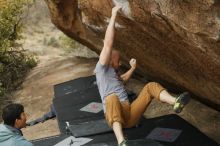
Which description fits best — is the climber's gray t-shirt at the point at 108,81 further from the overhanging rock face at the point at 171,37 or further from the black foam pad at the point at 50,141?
the black foam pad at the point at 50,141

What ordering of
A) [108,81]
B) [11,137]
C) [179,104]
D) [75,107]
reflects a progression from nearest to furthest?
[11,137] → [179,104] → [108,81] → [75,107]

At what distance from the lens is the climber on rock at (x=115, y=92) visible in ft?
21.9

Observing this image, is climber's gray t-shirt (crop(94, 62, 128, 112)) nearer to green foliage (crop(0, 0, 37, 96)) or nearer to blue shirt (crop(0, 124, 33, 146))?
blue shirt (crop(0, 124, 33, 146))

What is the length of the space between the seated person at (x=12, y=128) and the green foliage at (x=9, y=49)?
7.96 m

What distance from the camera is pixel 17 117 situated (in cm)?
609

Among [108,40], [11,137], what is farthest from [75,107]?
[11,137]

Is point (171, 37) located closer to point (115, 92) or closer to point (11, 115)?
point (115, 92)

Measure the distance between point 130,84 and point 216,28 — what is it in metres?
6.35

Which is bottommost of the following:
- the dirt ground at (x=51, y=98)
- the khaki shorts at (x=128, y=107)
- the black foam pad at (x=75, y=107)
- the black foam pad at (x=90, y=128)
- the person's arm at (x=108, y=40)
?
the dirt ground at (x=51, y=98)

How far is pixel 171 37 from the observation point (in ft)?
21.1

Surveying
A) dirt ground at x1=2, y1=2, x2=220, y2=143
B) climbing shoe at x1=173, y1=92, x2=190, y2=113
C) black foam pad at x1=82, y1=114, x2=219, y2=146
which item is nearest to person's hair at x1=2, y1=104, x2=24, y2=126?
black foam pad at x1=82, y1=114, x2=219, y2=146

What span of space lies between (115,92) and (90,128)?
5.21 feet

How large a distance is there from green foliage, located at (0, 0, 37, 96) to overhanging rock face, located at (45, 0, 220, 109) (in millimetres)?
5460

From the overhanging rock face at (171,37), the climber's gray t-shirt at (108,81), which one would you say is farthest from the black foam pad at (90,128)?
the overhanging rock face at (171,37)
